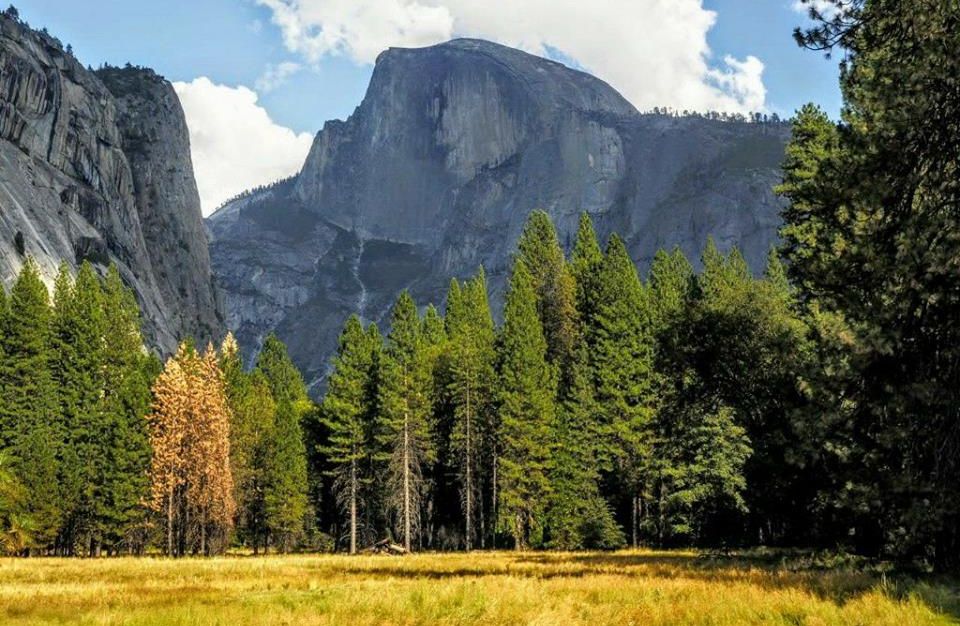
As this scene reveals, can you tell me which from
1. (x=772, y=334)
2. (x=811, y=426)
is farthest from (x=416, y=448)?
(x=811, y=426)

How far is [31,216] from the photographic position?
109 m

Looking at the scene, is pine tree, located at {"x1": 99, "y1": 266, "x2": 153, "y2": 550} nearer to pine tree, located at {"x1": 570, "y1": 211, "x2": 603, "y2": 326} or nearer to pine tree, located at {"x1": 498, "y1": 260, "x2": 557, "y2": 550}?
pine tree, located at {"x1": 498, "y1": 260, "x2": 557, "y2": 550}

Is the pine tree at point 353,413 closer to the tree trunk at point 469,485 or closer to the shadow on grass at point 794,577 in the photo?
the tree trunk at point 469,485

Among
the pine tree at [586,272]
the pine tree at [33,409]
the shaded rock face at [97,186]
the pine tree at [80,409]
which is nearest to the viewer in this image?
the pine tree at [33,409]

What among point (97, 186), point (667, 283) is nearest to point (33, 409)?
point (667, 283)

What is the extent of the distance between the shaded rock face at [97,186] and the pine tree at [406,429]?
2158 inches

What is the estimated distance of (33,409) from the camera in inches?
2098

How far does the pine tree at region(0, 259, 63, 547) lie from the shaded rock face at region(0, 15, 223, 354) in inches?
1360

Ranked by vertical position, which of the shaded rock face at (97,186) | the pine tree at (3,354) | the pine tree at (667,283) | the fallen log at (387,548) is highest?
the shaded rock face at (97,186)

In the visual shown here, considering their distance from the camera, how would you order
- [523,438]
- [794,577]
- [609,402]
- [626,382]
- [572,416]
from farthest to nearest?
[626,382] → [609,402] → [572,416] → [523,438] → [794,577]

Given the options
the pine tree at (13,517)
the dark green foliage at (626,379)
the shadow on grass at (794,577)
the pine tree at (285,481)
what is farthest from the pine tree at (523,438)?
the pine tree at (13,517)

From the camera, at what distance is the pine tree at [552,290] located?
64125 mm

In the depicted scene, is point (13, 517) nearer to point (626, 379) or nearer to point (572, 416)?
point (572, 416)

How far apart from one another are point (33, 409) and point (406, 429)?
25727 mm
